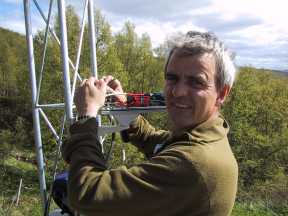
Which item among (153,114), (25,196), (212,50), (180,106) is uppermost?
(212,50)

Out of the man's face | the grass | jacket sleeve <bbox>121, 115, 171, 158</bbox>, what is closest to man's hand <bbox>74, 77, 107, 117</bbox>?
the man's face

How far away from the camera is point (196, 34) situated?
1.72m

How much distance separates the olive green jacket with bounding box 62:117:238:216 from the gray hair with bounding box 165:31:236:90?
0.94 feet

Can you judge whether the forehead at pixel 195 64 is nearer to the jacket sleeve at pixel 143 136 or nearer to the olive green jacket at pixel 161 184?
the olive green jacket at pixel 161 184

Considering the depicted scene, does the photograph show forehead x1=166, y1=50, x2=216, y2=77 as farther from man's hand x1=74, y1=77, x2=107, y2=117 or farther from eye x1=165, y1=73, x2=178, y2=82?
man's hand x1=74, y1=77, x2=107, y2=117

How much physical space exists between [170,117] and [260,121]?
29722 mm

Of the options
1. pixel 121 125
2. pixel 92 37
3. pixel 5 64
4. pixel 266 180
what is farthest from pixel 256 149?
pixel 5 64

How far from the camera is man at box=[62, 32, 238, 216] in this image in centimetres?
146

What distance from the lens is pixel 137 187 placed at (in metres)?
1.46

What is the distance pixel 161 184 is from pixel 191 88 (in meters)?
0.41

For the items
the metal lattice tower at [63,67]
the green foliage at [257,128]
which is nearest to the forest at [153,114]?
the green foliage at [257,128]

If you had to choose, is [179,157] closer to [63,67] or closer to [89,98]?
[89,98]

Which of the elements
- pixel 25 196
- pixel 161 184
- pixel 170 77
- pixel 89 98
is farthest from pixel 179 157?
pixel 25 196

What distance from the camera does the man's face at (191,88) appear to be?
1.63m
